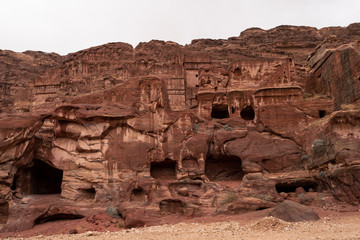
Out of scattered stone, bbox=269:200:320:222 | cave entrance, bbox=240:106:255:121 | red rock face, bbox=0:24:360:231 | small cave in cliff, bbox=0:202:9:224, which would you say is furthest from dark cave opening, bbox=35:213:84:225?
cave entrance, bbox=240:106:255:121

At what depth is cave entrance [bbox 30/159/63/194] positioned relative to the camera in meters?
21.6

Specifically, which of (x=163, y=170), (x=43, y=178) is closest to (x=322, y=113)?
(x=163, y=170)

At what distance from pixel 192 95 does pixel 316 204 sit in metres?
24.0

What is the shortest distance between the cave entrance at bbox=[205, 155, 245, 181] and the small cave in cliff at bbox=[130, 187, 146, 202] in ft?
18.8

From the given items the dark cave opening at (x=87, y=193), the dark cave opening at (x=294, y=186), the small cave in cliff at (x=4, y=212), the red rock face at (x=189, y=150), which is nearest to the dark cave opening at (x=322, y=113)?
the red rock face at (x=189, y=150)

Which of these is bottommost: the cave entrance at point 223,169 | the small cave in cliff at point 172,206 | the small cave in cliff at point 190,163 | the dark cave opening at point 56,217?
the dark cave opening at point 56,217

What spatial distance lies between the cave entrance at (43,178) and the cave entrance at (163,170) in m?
7.06

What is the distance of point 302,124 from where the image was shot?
855 inches

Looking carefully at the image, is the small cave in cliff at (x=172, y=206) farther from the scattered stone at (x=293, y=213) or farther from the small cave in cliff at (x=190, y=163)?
the scattered stone at (x=293, y=213)

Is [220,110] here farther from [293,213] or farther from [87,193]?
[293,213]

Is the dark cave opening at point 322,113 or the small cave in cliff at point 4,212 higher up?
the dark cave opening at point 322,113

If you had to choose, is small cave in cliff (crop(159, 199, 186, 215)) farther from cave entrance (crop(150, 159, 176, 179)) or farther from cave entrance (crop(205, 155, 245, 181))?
cave entrance (crop(205, 155, 245, 181))

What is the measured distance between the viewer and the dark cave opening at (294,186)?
19366 millimetres

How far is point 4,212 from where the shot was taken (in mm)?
17719
